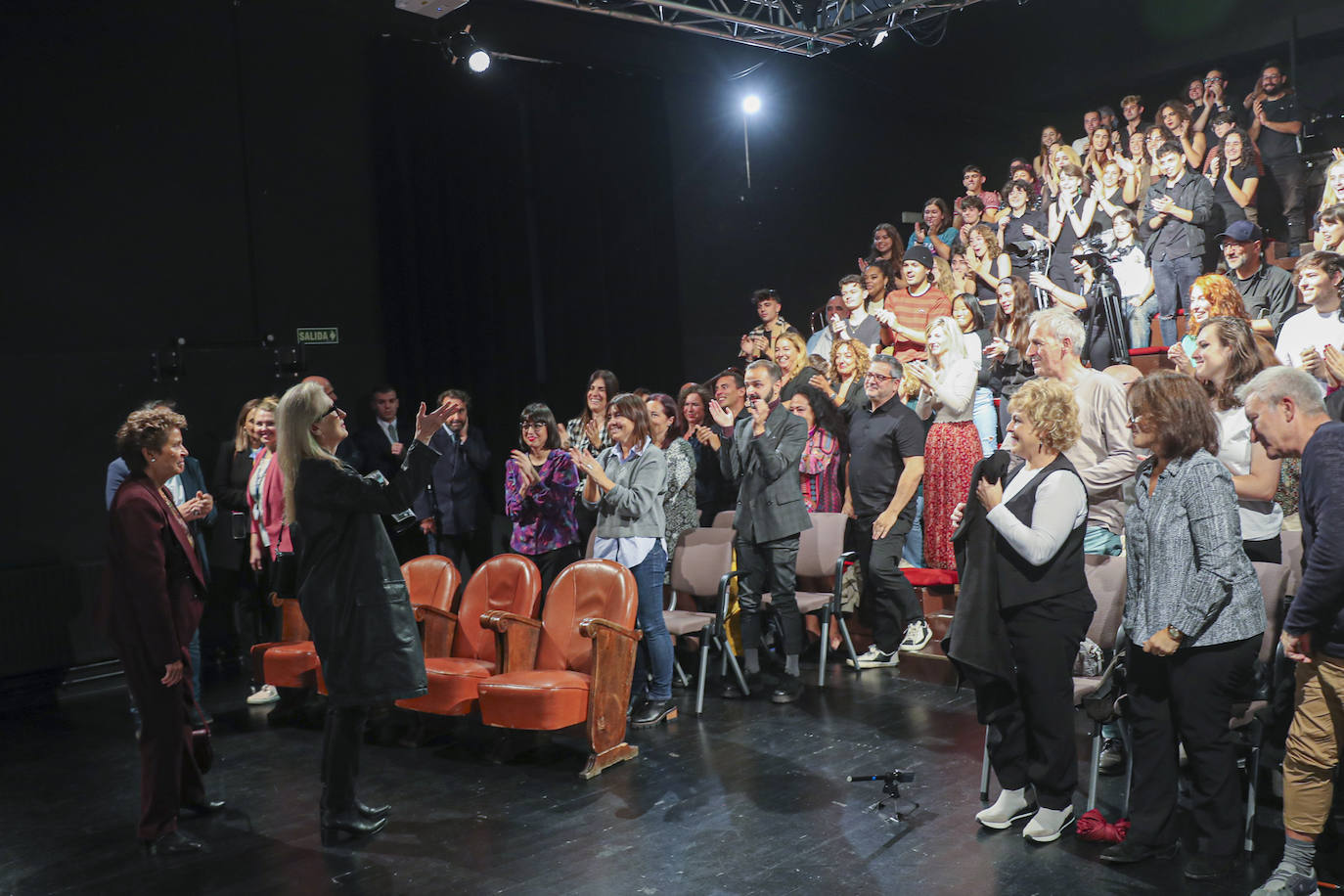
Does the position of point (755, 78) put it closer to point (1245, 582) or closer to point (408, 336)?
point (408, 336)

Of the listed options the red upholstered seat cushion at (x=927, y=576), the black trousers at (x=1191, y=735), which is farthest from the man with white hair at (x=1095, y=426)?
the red upholstered seat cushion at (x=927, y=576)

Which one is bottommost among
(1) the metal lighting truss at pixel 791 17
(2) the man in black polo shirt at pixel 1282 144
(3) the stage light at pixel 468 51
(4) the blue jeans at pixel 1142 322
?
(4) the blue jeans at pixel 1142 322

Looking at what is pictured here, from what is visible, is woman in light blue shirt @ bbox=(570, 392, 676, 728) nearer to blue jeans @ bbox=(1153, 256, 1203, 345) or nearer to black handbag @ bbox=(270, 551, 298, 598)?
black handbag @ bbox=(270, 551, 298, 598)

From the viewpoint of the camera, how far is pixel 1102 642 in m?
3.77

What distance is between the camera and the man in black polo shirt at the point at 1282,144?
767 centimetres

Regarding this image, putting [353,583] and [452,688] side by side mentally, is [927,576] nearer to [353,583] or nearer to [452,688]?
[452,688]

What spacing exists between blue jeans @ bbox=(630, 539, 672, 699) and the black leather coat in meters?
1.46

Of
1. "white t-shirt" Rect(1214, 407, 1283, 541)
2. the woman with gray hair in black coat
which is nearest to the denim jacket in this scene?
"white t-shirt" Rect(1214, 407, 1283, 541)

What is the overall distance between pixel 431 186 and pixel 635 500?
4.23m

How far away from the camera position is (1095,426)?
412 centimetres

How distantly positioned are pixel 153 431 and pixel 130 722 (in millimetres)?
2638

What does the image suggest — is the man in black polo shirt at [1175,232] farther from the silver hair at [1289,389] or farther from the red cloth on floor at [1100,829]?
the red cloth on floor at [1100,829]

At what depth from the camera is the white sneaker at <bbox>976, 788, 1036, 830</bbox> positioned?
344 centimetres

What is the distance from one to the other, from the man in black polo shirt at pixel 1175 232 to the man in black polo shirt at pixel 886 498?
2603mm
